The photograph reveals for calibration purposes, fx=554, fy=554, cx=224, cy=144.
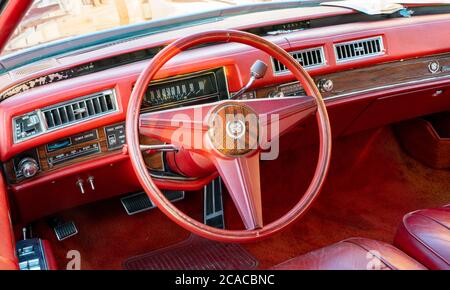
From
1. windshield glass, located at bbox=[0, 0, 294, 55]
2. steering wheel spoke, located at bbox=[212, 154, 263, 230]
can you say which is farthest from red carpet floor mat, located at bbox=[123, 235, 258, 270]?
windshield glass, located at bbox=[0, 0, 294, 55]

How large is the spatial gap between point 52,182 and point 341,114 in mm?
1360

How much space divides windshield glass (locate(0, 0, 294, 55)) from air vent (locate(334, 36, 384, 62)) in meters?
0.64

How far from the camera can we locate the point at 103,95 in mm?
2090

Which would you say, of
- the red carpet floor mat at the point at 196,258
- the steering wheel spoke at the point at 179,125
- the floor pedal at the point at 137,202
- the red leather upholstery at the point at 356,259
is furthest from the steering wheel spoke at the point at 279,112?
the floor pedal at the point at 137,202

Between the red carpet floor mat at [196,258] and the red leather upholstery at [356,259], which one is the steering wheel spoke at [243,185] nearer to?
the red leather upholstery at [356,259]

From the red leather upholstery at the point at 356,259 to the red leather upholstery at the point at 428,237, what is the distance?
13 centimetres

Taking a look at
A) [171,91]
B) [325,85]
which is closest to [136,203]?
[171,91]

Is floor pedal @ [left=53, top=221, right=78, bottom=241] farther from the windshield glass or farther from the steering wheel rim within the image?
the steering wheel rim

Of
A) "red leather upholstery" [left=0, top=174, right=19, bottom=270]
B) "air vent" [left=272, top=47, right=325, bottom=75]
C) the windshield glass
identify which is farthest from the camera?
"air vent" [left=272, top=47, right=325, bottom=75]

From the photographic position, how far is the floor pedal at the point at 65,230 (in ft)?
8.48

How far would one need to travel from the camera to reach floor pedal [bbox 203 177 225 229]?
9.19 feet

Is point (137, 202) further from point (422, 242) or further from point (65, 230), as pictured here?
point (422, 242)

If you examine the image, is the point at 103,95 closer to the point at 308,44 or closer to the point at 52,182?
the point at 52,182
